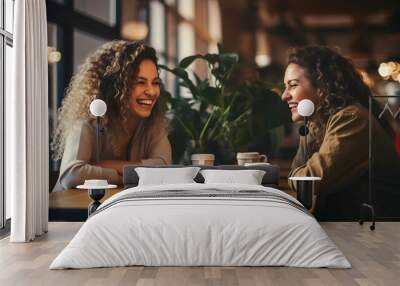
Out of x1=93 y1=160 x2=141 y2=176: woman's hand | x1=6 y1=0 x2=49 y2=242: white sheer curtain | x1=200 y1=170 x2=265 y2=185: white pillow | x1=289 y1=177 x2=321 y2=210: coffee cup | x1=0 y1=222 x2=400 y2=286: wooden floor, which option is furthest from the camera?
x1=93 y1=160 x2=141 y2=176: woman's hand

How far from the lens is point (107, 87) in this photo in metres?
7.95

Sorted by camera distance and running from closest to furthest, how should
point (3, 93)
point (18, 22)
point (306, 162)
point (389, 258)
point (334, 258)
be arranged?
point (334, 258), point (389, 258), point (18, 22), point (3, 93), point (306, 162)

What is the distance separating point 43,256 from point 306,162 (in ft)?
11.4

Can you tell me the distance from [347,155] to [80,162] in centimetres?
312

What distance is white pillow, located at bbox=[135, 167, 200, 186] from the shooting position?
6.96 metres

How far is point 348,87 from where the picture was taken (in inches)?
310

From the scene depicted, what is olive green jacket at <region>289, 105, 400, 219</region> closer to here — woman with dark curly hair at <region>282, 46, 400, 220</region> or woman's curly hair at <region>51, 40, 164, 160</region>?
woman with dark curly hair at <region>282, 46, 400, 220</region>

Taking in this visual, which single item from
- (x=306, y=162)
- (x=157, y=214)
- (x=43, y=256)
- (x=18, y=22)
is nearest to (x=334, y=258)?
(x=157, y=214)

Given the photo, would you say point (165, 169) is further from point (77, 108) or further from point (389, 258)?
point (389, 258)

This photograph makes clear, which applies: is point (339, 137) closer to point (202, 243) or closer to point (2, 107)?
point (202, 243)

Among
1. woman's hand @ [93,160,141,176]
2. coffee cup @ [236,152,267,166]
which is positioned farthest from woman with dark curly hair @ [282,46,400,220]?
woman's hand @ [93,160,141,176]

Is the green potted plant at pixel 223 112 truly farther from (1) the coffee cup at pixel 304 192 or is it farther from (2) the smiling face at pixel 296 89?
(1) the coffee cup at pixel 304 192

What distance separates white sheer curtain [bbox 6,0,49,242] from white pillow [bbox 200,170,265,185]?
1.74 meters

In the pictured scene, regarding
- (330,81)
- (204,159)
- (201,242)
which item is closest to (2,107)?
(204,159)
